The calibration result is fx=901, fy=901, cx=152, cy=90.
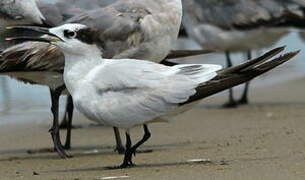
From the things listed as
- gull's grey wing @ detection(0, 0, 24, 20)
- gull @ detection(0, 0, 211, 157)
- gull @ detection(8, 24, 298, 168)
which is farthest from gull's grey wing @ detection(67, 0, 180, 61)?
gull @ detection(8, 24, 298, 168)

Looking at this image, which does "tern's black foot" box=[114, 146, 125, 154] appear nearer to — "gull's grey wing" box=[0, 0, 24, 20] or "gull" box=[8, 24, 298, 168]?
"gull" box=[8, 24, 298, 168]

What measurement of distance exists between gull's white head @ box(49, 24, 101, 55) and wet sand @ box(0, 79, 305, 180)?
0.93 m

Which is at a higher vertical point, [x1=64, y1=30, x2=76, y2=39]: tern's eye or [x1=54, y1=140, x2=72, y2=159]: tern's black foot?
[x1=64, y1=30, x2=76, y2=39]: tern's eye

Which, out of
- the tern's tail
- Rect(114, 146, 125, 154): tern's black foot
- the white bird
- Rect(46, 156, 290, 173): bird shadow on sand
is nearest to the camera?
the tern's tail

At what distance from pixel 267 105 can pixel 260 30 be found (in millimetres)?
1487

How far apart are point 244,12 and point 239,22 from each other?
0.15 meters

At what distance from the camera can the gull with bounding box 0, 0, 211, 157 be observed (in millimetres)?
8016

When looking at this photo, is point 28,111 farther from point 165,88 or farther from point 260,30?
point 165,88

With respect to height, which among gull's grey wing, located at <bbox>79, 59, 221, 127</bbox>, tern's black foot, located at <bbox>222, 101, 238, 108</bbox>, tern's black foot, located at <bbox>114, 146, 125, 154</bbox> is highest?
gull's grey wing, located at <bbox>79, 59, 221, 127</bbox>

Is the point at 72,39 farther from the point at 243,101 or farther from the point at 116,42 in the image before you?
the point at 243,101

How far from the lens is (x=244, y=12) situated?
40.7 ft

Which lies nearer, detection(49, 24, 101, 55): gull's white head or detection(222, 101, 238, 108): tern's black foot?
detection(49, 24, 101, 55): gull's white head

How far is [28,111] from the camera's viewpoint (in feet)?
35.9

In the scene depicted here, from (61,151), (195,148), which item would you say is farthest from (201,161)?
(61,151)
